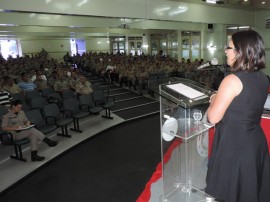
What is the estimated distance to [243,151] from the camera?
1450mm

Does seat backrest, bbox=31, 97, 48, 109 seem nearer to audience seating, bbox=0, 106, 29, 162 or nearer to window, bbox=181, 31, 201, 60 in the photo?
audience seating, bbox=0, 106, 29, 162

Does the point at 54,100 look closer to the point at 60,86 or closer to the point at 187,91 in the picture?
the point at 60,86

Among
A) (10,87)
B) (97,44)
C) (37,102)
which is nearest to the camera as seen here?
(37,102)

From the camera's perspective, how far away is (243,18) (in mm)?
12031

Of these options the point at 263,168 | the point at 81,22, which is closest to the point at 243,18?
the point at 81,22

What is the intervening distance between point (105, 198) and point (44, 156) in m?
1.71

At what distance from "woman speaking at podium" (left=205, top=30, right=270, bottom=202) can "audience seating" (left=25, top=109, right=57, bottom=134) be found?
148 inches

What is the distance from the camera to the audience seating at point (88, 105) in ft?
19.4

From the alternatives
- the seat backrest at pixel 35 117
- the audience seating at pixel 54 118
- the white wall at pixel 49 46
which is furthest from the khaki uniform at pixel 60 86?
the white wall at pixel 49 46

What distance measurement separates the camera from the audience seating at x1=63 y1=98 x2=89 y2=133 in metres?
5.48

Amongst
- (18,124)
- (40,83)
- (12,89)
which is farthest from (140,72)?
(18,124)

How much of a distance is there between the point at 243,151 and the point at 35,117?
422 cm

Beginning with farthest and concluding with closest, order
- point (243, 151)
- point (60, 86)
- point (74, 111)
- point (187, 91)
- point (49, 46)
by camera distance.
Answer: point (49, 46) < point (60, 86) < point (74, 111) < point (187, 91) < point (243, 151)

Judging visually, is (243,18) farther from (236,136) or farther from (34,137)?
(236,136)
